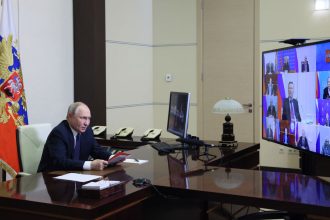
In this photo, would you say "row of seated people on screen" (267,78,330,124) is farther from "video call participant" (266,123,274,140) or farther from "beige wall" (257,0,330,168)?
"beige wall" (257,0,330,168)

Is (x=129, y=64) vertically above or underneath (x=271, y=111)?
above

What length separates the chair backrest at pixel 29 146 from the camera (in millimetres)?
3340

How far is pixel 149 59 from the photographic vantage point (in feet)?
20.9

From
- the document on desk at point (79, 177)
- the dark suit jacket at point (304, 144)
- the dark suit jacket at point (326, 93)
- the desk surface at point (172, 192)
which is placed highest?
the dark suit jacket at point (326, 93)

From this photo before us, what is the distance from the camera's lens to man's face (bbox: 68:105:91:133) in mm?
3041

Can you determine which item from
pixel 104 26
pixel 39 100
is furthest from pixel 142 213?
pixel 104 26

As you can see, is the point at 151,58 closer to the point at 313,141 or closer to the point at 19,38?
the point at 19,38

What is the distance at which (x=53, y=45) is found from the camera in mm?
4863

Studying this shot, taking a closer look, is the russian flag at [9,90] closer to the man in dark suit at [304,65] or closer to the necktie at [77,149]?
the necktie at [77,149]

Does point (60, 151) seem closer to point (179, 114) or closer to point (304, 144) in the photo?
point (179, 114)

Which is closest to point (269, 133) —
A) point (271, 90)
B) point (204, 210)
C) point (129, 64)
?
point (271, 90)

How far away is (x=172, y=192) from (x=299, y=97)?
100 centimetres

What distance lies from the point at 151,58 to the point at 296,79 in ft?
12.7

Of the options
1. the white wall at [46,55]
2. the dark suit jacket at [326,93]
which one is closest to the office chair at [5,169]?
the white wall at [46,55]
